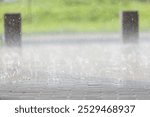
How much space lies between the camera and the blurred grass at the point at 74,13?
30.0 m

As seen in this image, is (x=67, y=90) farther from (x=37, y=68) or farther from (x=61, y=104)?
(x=37, y=68)

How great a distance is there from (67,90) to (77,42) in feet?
36.6

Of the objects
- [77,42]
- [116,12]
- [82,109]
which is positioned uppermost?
[116,12]

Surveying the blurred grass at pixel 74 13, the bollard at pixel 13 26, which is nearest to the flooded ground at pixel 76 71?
the bollard at pixel 13 26

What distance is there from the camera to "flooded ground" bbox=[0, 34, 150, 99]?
9508 mm

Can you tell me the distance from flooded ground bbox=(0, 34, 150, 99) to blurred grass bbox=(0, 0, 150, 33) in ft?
31.4

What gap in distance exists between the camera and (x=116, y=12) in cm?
3400

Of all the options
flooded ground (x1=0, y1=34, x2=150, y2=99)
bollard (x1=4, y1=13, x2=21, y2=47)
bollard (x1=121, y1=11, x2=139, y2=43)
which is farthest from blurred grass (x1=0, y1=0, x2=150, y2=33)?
bollard (x1=4, y1=13, x2=21, y2=47)

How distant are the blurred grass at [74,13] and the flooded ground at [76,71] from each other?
9.56m

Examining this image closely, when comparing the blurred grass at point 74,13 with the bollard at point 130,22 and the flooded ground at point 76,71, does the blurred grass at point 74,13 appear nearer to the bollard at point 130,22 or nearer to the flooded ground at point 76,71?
the bollard at point 130,22

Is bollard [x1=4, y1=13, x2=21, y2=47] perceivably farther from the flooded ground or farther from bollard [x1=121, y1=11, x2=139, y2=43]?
bollard [x1=121, y1=11, x2=139, y2=43]

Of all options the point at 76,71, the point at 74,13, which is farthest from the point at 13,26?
the point at 74,13

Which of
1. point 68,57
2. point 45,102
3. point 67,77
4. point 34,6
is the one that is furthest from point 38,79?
point 34,6

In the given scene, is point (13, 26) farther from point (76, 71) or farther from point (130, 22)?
point (76, 71)
